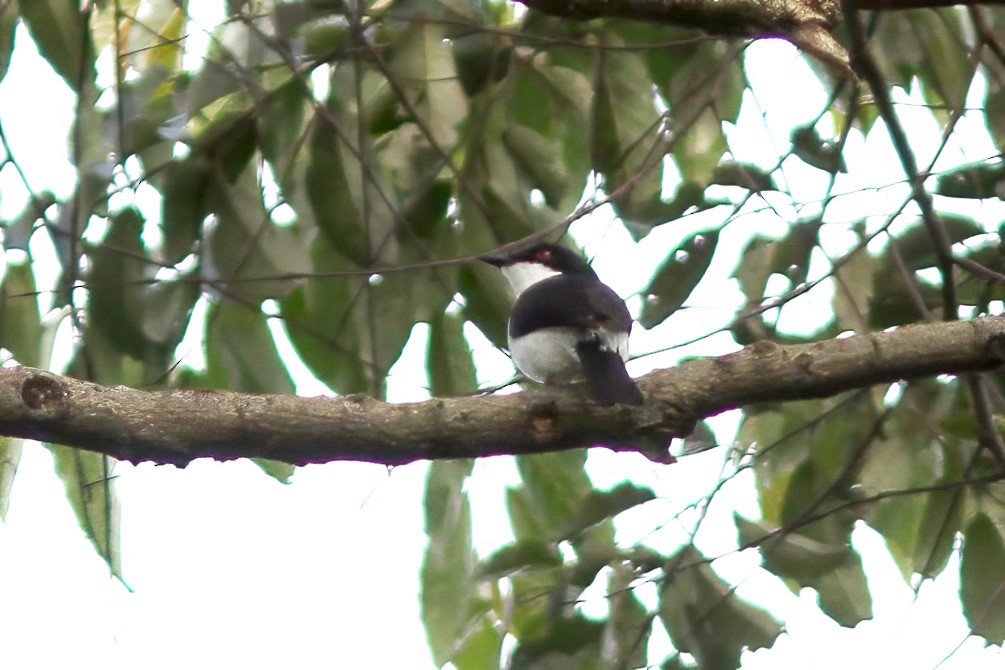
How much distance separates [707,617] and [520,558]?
0.43 meters

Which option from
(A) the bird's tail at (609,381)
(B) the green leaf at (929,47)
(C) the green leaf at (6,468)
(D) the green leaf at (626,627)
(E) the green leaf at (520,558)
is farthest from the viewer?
(B) the green leaf at (929,47)

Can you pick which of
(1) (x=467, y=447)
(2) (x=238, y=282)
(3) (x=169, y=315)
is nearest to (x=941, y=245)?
(1) (x=467, y=447)

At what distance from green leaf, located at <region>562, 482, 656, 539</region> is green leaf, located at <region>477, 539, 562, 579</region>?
0.09m

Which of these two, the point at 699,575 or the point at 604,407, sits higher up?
the point at 604,407

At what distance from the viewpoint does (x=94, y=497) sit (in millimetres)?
2730

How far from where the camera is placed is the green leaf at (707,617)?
100.0 inches

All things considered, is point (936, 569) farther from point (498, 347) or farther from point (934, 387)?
point (498, 347)

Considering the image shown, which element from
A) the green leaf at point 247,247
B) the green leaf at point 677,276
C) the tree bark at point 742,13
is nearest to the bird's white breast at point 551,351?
the green leaf at point 677,276

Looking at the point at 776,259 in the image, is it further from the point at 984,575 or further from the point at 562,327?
the point at 984,575

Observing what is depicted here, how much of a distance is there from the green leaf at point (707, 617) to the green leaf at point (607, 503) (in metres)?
0.17

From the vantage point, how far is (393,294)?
2.95 m

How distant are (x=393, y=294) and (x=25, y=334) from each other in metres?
0.87

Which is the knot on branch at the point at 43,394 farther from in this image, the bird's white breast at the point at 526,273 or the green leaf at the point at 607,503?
the bird's white breast at the point at 526,273

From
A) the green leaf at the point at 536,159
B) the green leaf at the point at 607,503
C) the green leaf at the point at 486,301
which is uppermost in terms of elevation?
the green leaf at the point at 536,159
